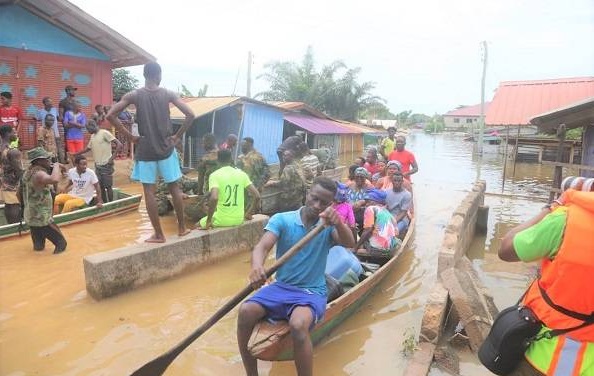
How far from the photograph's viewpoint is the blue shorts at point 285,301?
3217 millimetres

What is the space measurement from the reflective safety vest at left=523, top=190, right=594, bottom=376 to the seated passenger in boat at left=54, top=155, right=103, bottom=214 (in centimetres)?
718

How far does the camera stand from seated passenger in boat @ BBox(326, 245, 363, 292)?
15.4ft

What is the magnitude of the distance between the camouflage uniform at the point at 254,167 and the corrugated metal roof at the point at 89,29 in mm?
5710

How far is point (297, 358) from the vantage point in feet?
10.1

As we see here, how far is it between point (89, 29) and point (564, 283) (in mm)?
12244

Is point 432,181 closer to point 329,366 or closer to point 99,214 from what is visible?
point 99,214

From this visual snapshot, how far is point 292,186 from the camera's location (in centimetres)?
777

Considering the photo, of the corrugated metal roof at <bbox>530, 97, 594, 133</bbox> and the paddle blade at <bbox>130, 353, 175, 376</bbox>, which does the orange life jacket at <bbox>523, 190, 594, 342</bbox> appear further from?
the corrugated metal roof at <bbox>530, 97, 594, 133</bbox>

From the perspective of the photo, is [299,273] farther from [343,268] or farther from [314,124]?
[314,124]

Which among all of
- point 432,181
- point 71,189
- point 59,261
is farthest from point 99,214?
point 432,181

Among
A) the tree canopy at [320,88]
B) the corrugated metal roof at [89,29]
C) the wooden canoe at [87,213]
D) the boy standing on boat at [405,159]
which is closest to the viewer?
the wooden canoe at [87,213]

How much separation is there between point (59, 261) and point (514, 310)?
18.1ft

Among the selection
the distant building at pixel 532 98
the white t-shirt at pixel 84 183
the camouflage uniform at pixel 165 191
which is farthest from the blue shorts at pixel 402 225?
the white t-shirt at pixel 84 183

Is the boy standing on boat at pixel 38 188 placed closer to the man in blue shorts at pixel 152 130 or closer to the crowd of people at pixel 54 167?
the crowd of people at pixel 54 167
